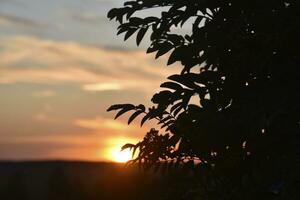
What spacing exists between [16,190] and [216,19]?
4.42 metres

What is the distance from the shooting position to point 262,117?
525cm

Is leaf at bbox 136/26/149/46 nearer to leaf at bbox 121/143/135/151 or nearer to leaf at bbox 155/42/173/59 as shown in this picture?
leaf at bbox 155/42/173/59

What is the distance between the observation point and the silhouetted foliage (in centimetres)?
544

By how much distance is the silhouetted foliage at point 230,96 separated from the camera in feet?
17.8

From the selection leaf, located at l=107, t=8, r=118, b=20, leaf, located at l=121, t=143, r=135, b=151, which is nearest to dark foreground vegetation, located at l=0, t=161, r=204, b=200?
leaf, located at l=121, t=143, r=135, b=151

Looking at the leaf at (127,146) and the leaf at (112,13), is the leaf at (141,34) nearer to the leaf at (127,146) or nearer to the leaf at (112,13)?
the leaf at (112,13)

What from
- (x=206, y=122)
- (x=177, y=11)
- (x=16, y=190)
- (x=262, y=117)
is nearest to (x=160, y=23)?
(x=177, y=11)

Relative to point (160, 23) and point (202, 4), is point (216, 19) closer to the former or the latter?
point (202, 4)

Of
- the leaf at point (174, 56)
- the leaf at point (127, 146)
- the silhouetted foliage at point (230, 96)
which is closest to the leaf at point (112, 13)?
the silhouetted foliage at point (230, 96)

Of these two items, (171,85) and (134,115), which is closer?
(171,85)

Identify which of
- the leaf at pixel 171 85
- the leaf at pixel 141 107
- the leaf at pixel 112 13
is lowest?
the leaf at pixel 141 107

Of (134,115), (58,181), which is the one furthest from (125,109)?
(58,181)

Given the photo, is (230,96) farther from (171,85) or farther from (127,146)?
(127,146)

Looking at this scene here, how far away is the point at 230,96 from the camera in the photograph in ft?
19.8
